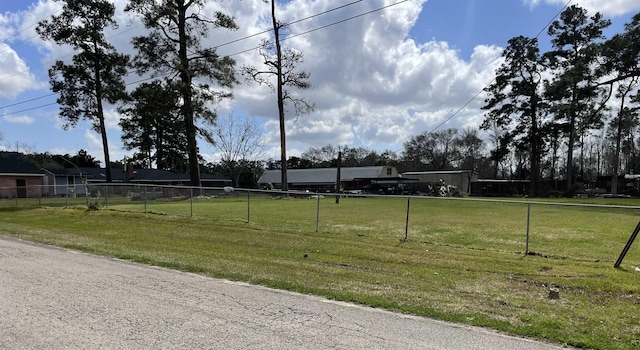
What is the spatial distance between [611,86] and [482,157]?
239ft

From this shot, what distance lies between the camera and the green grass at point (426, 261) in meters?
5.46

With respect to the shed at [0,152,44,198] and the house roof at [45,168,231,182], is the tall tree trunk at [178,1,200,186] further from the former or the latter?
the house roof at [45,168,231,182]

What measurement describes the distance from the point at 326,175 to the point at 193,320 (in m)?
76.6

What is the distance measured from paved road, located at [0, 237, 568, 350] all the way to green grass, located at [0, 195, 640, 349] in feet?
1.80

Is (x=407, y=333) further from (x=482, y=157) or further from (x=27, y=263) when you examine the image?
(x=482, y=157)

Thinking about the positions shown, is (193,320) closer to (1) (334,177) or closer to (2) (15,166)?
(2) (15,166)

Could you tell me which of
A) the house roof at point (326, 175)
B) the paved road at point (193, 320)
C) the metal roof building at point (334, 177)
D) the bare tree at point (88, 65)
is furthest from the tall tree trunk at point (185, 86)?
the house roof at point (326, 175)

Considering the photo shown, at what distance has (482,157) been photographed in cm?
10331

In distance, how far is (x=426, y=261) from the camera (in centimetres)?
929

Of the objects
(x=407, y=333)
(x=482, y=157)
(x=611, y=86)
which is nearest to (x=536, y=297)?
(x=407, y=333)

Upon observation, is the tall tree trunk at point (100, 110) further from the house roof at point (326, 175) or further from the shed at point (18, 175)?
the house roof at point (326, 175)

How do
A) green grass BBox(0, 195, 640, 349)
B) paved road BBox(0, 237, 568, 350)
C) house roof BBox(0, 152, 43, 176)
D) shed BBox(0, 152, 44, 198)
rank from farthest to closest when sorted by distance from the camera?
house roof BBox(0, 152, 43, 176)
shed BBox(0, 152, 44, 198)
green grass BBox(0, 195, 640, 349)
paved road BBox(0, 237, 568, 350)

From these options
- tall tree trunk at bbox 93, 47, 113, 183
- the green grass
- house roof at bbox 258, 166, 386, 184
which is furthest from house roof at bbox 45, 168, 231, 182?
the green grass

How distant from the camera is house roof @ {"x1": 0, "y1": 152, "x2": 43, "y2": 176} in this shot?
44.8m
